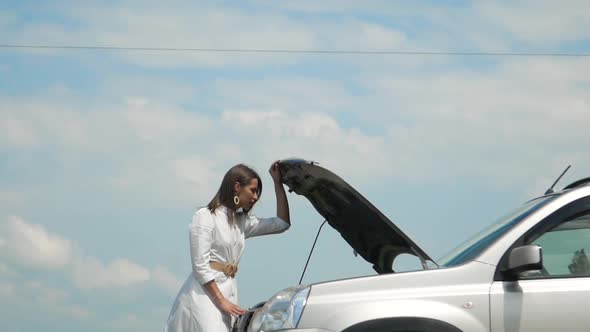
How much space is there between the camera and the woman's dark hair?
27.2 feet

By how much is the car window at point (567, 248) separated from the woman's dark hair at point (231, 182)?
221 cm

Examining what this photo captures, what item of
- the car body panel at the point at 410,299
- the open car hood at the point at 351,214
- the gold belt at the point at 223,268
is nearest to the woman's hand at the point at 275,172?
the open car hood at the point at 351,214

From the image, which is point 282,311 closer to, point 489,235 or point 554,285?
point 489,235

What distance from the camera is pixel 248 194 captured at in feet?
27.3

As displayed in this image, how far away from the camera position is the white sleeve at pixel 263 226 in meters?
8.57

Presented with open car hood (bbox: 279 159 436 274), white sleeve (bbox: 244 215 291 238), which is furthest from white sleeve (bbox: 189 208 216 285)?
open car hood (bbox: 279 159 436 274)

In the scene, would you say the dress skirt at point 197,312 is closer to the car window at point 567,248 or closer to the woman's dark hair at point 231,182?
the woman's dark hair at point 231,182

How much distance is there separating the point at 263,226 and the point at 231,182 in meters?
0.55

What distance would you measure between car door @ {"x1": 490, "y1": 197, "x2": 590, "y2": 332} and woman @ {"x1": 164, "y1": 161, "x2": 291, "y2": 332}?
6.71 ft

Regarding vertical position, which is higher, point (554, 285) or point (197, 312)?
point (197, 312)

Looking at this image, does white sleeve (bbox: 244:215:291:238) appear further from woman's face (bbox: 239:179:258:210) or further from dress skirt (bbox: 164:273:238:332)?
dress skirt (bbox: 164:273:238:332)

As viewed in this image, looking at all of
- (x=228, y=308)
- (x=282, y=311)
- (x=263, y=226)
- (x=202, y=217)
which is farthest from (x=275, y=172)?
(x=282, y=311)

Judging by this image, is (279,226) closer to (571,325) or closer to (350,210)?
(350,210)

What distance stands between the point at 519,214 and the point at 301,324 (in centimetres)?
153
